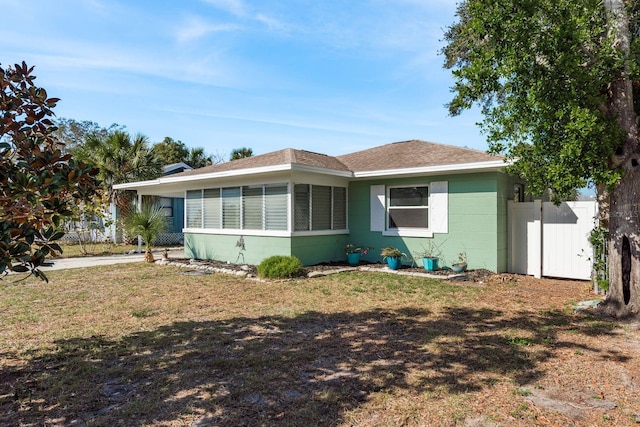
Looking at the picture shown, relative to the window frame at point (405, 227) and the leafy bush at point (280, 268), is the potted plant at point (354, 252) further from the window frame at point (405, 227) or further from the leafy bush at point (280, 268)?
the leafy bush at point (280, 268)

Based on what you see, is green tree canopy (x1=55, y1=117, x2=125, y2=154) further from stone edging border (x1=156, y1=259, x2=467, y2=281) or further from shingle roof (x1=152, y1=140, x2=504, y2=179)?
stone edging border (x1=156, y1=259, x2=467, y2=281)

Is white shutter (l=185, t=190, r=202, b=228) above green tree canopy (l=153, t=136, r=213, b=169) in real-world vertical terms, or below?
below

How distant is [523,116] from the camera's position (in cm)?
573

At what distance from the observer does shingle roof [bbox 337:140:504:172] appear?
10064 mm

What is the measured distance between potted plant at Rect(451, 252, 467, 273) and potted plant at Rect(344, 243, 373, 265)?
9.02ft

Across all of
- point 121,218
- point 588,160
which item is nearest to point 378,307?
point 588,160

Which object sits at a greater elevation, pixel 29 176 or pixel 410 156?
pixel 410 156

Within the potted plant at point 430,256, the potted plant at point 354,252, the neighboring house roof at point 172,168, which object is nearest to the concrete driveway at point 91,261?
the neighboring house roof at point 172,168

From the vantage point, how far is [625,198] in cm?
579

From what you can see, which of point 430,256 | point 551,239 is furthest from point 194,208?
point 551,239

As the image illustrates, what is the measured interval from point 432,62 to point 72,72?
11.4m

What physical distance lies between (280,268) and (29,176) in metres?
6.86

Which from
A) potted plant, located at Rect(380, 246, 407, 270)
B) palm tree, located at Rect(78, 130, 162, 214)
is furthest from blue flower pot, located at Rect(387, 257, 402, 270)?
palm tree, located at Rect(78, 130, 162, 214)

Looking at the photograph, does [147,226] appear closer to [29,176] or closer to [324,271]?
[324,271]
